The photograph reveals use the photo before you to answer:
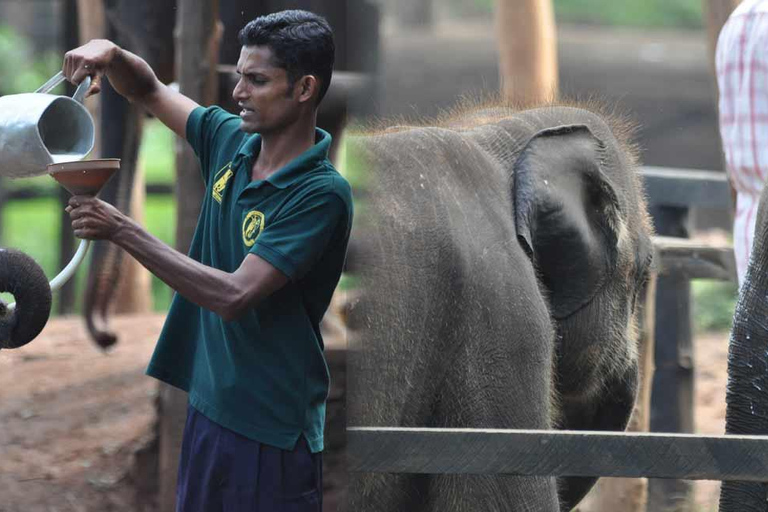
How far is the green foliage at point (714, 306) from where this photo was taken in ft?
27.3

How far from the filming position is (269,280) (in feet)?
6.08

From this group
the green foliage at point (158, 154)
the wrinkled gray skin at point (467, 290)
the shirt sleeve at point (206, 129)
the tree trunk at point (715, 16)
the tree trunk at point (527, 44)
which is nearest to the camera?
the shirt sleeve at point (206, 129)

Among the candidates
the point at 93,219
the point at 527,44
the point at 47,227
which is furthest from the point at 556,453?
the point at 47,227

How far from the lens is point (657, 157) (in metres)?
13.7

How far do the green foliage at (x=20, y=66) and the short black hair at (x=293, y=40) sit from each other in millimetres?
8770

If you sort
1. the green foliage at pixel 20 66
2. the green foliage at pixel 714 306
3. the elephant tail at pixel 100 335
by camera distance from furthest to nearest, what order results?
the green foliage at pixel 20 66
the green foliage at pixel 714 306
the elephant tail at pixel 100 335

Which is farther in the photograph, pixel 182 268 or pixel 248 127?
pixel 248 127

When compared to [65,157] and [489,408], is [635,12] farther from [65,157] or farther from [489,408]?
[65,157]

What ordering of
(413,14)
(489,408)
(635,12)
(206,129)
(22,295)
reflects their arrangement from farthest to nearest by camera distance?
(635,12) → (413,14) → (489,408) → (206,129) → (22,295)

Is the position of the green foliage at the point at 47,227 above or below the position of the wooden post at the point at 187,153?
below

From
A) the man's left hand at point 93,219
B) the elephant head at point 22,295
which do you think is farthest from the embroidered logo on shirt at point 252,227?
the elephant head at point 22,295

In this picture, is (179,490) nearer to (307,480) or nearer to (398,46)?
(307,480)

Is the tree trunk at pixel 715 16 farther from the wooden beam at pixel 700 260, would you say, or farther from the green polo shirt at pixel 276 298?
the green polo shirt at pixel 276 298

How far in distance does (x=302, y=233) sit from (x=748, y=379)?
1.13 meters
